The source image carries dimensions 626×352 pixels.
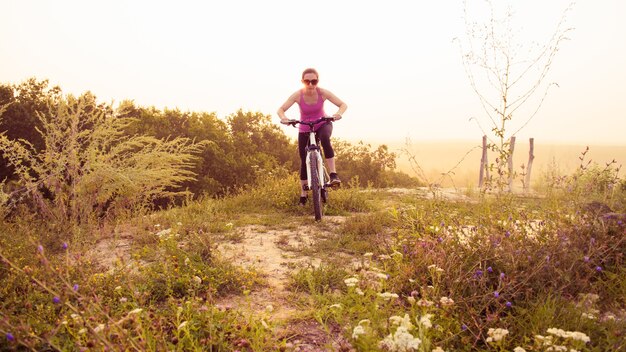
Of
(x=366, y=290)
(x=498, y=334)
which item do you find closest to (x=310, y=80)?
(x=366, y=290)

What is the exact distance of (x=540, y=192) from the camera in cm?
1744

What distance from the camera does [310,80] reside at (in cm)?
782

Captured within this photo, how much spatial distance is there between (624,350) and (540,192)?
1611cm

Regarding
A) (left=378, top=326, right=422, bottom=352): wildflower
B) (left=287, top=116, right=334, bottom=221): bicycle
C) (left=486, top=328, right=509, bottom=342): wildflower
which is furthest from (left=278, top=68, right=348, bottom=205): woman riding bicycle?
(left=378, top=326, right=422, bottom=352): wildflower

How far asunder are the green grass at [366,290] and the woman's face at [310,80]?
2.84 meters

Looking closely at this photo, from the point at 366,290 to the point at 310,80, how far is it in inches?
203

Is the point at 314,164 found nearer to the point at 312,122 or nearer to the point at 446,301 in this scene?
the point at 312,122

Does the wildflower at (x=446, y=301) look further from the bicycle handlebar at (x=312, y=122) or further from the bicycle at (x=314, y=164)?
the bicycle handlebar at (x=312, y=122)

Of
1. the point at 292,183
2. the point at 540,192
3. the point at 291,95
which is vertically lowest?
the point at 540,192

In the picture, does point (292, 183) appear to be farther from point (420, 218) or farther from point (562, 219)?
point (562, 219)

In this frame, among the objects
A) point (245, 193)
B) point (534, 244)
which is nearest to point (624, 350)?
point (534, 244)

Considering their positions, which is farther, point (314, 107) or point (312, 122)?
point (314, 107)

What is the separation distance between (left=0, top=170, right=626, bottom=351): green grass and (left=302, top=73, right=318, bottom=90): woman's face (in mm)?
2837

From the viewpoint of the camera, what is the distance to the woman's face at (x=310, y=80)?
7812 mm
